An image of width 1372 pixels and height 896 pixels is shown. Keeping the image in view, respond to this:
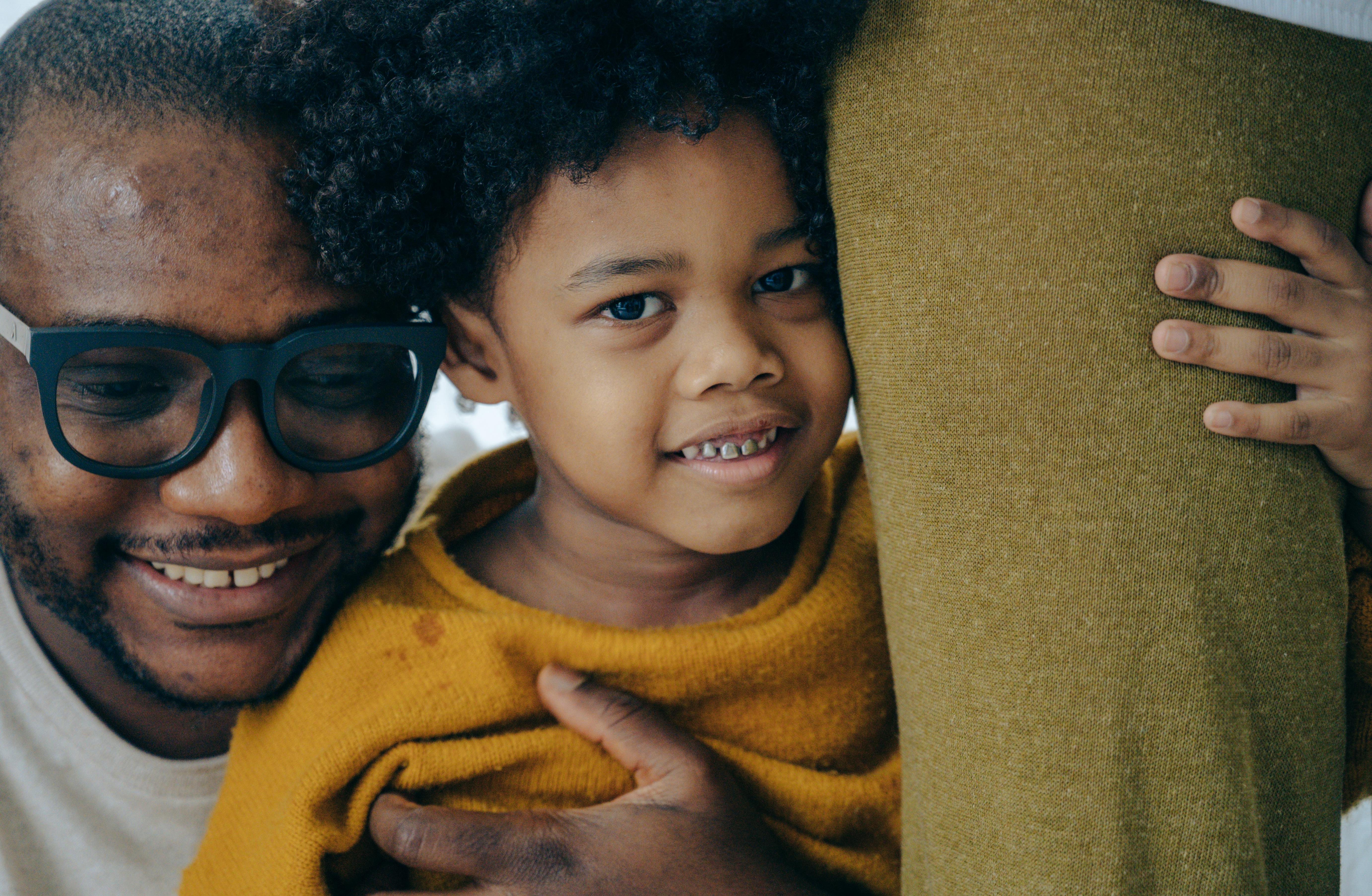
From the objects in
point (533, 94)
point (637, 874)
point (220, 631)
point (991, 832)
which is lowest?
point (637, 874)

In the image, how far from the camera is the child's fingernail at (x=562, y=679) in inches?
57.6

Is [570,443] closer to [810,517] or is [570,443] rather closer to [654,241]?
[654,241]

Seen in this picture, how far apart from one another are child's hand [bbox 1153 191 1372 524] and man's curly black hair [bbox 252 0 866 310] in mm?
486

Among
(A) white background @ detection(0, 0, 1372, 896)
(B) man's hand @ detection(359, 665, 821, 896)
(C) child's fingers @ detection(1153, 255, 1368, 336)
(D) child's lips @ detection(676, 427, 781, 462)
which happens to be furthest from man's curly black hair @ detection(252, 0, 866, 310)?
(B) man's hand @ detection(359, 665, 821, 896)

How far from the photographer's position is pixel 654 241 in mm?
1279

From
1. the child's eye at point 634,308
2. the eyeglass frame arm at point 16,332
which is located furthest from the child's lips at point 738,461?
the eyeglass frame arm at point 16,332

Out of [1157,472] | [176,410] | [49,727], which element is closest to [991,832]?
[1157,472]

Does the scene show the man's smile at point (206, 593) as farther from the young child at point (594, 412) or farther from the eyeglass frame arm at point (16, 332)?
the eyeglass frame arm at point (16, 332)

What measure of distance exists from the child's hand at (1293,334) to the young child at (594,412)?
0.48 metres

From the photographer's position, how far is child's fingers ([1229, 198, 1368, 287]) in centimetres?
103

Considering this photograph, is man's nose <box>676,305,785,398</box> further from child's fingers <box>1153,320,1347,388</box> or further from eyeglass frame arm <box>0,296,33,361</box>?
eyeglass frame arm <box>0,296,33,361</box>

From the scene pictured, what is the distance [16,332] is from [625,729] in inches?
38.9

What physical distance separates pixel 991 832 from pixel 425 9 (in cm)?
122

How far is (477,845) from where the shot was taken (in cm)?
132
